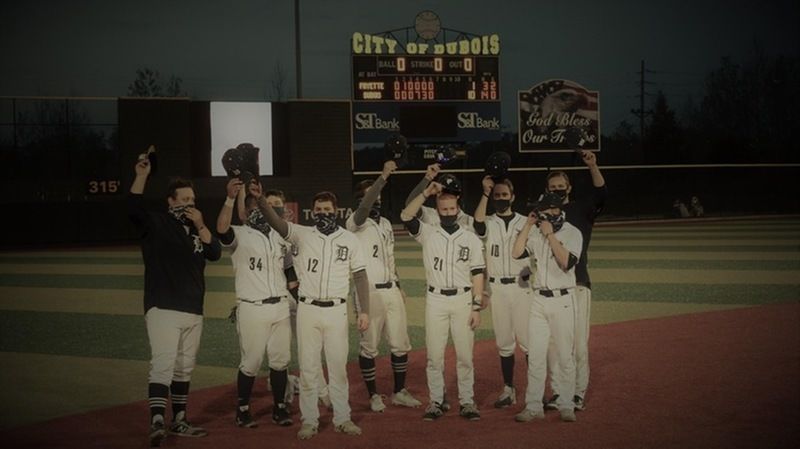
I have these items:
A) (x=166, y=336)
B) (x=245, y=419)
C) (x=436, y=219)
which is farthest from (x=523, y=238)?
(x=166, y=336)

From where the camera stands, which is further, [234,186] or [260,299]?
[260,299]

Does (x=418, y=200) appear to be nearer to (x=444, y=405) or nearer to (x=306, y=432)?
(x=444, y=405)

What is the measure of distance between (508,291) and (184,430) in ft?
10.2

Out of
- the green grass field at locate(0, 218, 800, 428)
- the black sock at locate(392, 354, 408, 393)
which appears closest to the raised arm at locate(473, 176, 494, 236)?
the black sock at locate(392, 354, 408, 393)

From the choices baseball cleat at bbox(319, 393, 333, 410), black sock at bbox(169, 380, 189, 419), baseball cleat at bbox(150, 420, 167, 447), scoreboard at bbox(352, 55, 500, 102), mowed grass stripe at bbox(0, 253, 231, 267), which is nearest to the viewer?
baseball cleat at bbox(150, 420, 167, 447)

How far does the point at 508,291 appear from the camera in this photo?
26.4 feet

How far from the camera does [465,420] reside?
7316 millimetres

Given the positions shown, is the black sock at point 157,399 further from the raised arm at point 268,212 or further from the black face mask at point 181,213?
the raised arm at point 268,212

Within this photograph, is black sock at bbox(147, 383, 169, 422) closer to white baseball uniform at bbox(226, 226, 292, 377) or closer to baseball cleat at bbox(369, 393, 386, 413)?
white baseball uniform at bbox(226, 226, 292, 377)

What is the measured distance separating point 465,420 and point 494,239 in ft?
5.76

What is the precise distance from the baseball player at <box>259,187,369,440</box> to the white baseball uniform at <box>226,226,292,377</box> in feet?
0.76

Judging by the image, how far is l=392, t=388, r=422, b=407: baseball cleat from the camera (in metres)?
7.87

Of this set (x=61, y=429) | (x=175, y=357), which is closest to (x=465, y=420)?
(x=175, y=357)

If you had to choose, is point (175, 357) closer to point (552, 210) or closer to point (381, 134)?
point (552, 210)
